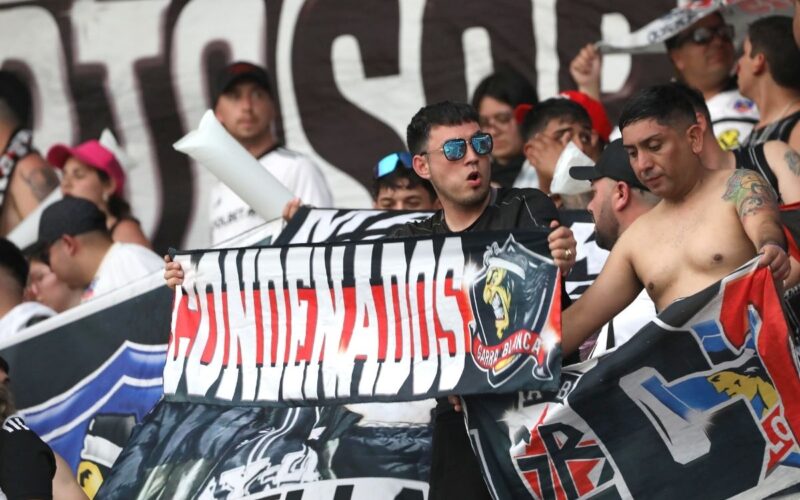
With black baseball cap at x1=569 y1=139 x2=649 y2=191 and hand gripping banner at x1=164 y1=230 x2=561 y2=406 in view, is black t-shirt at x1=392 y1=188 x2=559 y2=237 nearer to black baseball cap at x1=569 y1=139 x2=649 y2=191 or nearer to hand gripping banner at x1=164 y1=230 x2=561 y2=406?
hand gripping banner at x1=164 y1=230 x2=561 y2=406

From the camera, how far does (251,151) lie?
8.35 metres

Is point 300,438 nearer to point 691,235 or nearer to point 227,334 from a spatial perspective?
point 227,334

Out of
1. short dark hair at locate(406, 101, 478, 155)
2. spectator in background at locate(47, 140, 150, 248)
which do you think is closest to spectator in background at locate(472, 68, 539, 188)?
spectator in background at locate(47, 140, 150, 248)

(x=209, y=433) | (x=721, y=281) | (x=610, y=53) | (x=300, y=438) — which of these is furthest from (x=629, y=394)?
(x=610, y=53)

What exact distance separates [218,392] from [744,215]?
6.74 feet

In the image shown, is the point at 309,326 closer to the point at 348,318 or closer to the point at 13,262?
the point at 348,318

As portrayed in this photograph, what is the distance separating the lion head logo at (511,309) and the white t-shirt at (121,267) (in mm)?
3155

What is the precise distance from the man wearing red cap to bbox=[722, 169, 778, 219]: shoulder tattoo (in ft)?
10.8

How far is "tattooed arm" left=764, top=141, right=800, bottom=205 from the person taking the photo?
5.91 metres

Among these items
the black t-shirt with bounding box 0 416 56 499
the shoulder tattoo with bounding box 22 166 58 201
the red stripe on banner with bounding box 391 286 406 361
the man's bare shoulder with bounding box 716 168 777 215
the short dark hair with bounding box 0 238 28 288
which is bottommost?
the black t-shirt with bounding box 0 416 56 499

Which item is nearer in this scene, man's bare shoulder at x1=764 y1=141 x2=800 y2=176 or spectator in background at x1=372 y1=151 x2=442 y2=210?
man's bare shoulder at x1=764 y1=141 x2=800 y2=176

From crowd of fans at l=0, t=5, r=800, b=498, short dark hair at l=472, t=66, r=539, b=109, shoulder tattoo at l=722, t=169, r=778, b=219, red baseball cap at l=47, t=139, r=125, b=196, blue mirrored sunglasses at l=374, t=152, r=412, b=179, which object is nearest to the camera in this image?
shoulder tattoo at l=722, t=169, r=778, b=219

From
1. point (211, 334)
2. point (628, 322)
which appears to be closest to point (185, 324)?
point (211, 334)

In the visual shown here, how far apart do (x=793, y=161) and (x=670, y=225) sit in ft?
3.23
